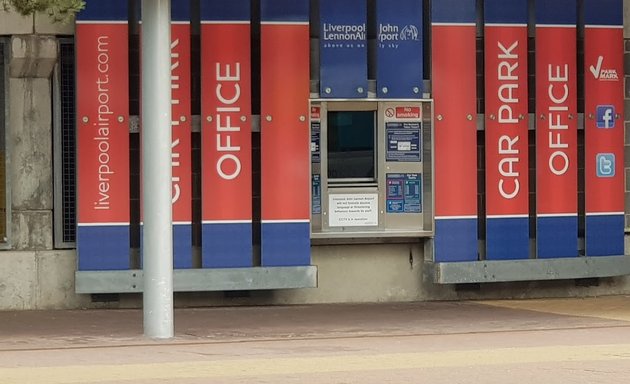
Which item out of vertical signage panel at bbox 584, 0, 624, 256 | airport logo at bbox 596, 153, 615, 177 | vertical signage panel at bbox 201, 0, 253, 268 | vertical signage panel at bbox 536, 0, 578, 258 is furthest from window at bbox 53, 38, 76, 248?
airport logo at bbox 596, 153, 615, 177

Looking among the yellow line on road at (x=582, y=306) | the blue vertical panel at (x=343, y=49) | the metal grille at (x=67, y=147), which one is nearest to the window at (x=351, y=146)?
the blue vertical panel at (x=343, y=49)

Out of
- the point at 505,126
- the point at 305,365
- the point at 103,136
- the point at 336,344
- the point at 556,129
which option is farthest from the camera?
the point at 556,129

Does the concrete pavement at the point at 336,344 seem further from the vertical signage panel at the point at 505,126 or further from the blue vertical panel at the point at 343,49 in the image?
the blue vertical panel at the point at 343,49

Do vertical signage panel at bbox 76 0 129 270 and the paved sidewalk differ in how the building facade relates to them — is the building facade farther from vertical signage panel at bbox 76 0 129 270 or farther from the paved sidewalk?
the paved sidewalk

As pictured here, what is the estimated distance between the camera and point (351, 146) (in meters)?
17.8

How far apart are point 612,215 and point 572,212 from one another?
609 millimetres

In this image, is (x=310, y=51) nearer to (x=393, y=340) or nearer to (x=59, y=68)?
(x=59, y=68)

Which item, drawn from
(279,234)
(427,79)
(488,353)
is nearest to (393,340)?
(488,353)

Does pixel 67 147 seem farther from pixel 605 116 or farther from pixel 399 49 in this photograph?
pixel 605 116

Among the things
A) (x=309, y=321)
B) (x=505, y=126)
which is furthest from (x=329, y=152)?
(x=309, y=321)

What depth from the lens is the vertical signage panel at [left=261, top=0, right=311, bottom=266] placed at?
17.4 metres

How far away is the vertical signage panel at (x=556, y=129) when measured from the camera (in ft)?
59.8

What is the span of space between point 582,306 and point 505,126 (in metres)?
2.53

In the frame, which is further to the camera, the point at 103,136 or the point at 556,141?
the point at 556,141
